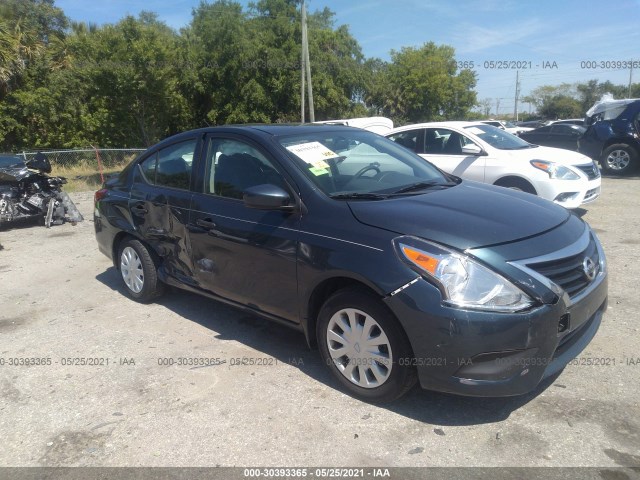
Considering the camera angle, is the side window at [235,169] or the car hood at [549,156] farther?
the car hood at [549,156]

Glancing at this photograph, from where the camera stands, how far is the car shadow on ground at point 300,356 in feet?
10.1

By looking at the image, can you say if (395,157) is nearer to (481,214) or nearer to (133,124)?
(481,214)

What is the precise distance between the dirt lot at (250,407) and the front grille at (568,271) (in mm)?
731

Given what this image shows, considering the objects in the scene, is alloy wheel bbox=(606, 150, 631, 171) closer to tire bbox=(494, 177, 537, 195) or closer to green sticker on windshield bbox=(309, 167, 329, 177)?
tire bbox=(494, 177, 537, 195)

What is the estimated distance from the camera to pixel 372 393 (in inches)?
124

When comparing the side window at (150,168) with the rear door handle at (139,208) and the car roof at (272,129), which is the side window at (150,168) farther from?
the car roof at (272,129)

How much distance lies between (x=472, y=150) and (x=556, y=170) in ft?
4.15

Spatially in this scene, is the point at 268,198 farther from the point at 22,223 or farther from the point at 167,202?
the point at 22,223

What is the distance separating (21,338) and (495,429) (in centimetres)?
398

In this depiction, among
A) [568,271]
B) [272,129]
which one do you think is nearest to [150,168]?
[272,129]

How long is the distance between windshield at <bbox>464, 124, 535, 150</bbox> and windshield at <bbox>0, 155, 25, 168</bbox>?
8159 millimetres

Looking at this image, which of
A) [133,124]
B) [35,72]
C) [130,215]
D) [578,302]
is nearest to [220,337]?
[130,215]

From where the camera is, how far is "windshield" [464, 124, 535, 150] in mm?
8188

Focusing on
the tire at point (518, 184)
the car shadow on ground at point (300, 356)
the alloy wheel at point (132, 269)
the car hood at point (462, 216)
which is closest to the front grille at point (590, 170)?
the tire at point (518, 184)
